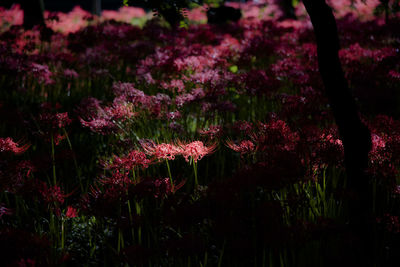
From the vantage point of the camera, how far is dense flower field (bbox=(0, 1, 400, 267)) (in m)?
1.76

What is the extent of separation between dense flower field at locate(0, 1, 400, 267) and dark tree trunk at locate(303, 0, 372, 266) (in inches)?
4.8

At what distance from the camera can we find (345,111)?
185 centimetres

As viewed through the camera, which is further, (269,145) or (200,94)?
(200,94)

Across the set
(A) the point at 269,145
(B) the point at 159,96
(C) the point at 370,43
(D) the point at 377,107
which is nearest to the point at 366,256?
(A) the point at 269,145

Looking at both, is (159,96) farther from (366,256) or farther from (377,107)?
(377,107)

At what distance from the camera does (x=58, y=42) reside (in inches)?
253

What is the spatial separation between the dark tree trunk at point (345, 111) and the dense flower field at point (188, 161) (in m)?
0.12

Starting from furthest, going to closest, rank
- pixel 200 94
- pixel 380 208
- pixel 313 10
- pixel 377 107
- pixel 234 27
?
pixel 234 27 < pixel 377 107 < pixel 200 94 < pixel 380 208 < pixel 313 10

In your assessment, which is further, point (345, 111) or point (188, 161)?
point (188, 161)

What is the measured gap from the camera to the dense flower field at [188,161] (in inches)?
69.4

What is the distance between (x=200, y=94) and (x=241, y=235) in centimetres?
183

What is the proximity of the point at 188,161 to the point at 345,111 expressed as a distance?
1.59m

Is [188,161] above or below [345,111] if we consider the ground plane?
below

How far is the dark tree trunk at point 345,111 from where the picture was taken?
71.7 inches
